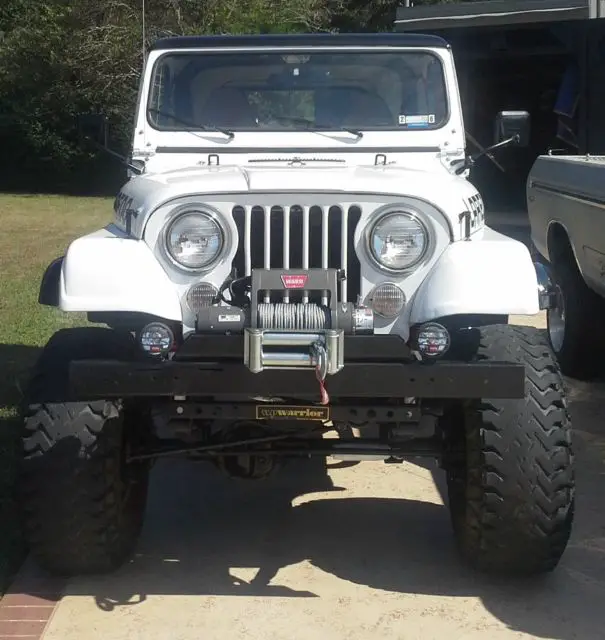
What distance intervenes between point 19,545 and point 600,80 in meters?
11.3

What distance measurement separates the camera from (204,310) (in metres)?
3.54

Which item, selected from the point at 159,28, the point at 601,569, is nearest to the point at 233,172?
the point at 601,569

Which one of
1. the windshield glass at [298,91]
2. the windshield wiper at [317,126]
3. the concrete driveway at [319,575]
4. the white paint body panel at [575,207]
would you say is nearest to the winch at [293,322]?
the concrete driveway at [319,575]

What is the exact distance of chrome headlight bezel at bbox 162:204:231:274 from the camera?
3.70 meters

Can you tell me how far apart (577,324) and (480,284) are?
11.4 feet

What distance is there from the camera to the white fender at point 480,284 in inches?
138

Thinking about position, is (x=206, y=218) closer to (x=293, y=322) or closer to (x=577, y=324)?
(x=293, y=322)

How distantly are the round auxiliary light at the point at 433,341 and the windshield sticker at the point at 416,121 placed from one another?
5.16 ft

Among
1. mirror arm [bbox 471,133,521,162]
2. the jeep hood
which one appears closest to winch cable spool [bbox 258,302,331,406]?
the jeep hood

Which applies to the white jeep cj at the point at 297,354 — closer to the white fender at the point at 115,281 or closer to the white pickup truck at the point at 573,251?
the white fender at the point at 115,281

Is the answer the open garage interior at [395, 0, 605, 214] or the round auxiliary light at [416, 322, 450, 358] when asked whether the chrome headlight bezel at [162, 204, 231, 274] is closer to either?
the round auxiliary light at [416, 322, 450, 358]

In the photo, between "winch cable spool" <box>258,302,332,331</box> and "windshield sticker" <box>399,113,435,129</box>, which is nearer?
"winch cable spool" <box>258,302,332,331</box>

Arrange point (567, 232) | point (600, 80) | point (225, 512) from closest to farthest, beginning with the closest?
1. point (225, 512)
2. point (567, 232)
3. point (600, 80)

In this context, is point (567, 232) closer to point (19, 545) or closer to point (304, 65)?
point (304, 65)
